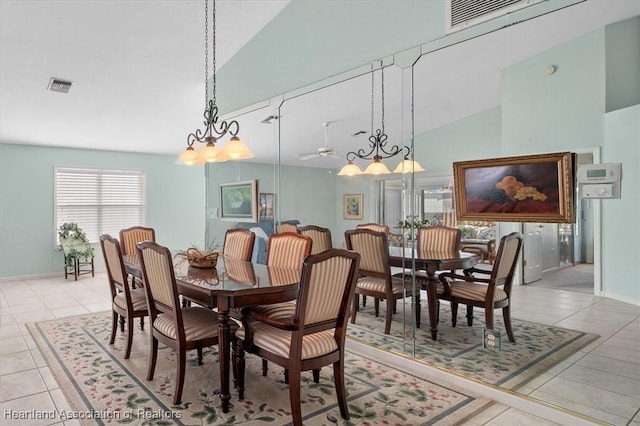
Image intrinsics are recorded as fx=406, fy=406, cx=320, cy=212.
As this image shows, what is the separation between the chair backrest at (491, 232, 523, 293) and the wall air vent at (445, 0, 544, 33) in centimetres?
144

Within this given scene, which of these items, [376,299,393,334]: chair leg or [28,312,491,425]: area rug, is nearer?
[28,312,491,425]: area rug

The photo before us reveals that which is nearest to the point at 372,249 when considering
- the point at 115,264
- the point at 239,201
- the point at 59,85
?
the point at 115,264

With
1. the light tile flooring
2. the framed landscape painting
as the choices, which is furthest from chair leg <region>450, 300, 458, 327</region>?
the framed landscape painting

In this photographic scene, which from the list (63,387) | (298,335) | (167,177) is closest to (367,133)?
(298,335)

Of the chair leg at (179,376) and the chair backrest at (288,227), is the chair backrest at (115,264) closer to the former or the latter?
the chair leg at (179,376)

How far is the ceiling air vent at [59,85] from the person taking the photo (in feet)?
15.4

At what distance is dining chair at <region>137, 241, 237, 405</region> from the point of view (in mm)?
2445

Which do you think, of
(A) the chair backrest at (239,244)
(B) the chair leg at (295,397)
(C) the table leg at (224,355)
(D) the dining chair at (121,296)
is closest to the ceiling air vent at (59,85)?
(D) the dining chair at (121,296)

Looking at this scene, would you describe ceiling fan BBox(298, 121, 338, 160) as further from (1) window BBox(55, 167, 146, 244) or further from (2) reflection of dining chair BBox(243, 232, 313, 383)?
(1) window BBox(55, 167, 146, 244)

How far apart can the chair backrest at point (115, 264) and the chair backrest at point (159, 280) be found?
20.7 inches

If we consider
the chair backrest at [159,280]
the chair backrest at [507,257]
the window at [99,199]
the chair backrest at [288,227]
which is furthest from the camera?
the window at [99,199]

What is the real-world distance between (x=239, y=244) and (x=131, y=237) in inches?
62.1

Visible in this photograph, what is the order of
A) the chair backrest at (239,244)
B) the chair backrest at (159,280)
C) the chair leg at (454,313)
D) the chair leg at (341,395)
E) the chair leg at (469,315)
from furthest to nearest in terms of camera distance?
the chair backrest at (239,244), the chair leg at (454,313), the chair leg at (469,315), the chair backrest at (159,280), the chair leg at (341,395)

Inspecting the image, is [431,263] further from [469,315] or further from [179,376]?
[179,376]
